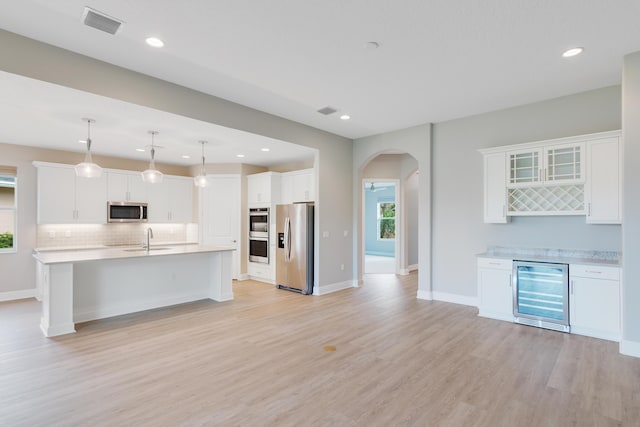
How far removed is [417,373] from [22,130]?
6.52 metres

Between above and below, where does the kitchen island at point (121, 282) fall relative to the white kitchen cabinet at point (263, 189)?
below

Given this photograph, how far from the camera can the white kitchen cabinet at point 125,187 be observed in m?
7.01

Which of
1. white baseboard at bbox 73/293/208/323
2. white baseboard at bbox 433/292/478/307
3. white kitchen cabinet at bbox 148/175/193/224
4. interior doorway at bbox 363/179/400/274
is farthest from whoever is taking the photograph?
interior doorway at bbox 363/179/400/274

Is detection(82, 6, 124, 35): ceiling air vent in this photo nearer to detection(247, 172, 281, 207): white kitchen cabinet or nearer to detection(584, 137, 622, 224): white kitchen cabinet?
detection(247, 172, 281, 207): white kitchen cabinet

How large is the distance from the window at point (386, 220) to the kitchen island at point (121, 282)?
27.9 ft

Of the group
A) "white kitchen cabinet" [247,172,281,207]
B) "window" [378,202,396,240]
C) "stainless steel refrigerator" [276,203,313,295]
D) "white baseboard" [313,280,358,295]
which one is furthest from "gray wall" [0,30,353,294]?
"window" [378,202,396,240]

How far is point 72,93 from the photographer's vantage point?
3.45 m

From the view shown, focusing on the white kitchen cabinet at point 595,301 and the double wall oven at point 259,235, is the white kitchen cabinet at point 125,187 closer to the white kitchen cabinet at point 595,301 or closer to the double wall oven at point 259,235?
the double wall oven at point 259,235

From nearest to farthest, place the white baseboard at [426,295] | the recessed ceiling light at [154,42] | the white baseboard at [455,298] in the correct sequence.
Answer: the recessed ceiling light at [154,42] → the white baseboard at [455,298] → the white baseboard at [426,295]

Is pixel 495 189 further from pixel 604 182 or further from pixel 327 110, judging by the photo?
pixel 327 110

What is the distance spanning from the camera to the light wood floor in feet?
7.84

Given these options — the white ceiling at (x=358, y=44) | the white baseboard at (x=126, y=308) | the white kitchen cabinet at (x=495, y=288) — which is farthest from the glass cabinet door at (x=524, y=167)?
the white baseboard at (x=126, y=308)

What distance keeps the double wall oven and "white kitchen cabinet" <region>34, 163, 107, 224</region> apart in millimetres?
3039

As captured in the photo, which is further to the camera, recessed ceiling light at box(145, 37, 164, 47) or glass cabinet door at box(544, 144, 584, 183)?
glass cabinet door at box(544, 144, 584, 183)
